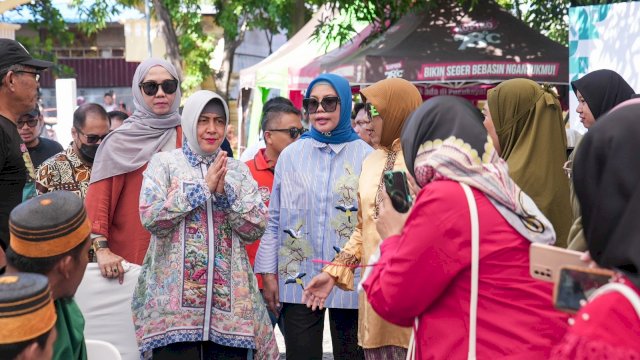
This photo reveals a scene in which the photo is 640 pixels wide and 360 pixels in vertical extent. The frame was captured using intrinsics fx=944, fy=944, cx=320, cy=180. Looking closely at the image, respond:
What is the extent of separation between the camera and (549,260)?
8.71ft

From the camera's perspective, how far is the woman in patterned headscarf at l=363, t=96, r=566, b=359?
295 cm

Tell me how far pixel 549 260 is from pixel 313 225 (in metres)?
2.85

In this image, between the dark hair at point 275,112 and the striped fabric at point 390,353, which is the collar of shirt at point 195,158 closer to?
the striped fabric at point 390,353

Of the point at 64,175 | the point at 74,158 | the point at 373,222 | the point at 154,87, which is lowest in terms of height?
the point at 373,222

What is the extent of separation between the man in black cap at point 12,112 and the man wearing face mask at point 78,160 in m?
1.19

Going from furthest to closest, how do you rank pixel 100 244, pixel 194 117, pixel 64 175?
pixel 64 175 < pixel 100 244 < pixel 194 117

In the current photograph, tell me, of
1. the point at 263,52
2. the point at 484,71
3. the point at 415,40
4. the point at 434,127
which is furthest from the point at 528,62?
the point at 263,52

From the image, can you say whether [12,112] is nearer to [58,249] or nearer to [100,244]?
[100,244]

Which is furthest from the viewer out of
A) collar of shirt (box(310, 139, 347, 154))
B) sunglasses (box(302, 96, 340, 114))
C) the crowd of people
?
sunglasses (box(302, 96, 340, 114))

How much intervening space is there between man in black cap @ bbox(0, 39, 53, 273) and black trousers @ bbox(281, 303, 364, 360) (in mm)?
1665

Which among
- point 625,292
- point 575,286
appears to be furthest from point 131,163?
point 625,292

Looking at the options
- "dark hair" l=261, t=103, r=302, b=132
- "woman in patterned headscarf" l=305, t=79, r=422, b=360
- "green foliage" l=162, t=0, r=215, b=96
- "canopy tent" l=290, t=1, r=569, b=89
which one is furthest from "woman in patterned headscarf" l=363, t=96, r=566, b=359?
"green foliage" l=162, t=0, r=215, b=96

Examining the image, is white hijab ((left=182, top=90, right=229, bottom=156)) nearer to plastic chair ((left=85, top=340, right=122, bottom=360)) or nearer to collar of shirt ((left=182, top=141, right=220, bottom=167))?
collar of shirt ((left=182, top=141, right=220, bottom=167))

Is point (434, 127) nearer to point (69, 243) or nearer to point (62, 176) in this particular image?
point (69, 243)
